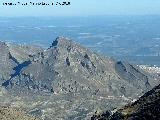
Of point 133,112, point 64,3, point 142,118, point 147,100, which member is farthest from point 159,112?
point 64,3

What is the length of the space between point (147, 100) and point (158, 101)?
17.8 metres

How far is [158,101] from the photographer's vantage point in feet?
452

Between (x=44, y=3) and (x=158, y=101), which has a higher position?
(x=44, y=3)

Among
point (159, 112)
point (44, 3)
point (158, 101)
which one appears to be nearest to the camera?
point (44, 3)

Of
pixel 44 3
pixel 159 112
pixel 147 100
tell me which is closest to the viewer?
pixel 44 3

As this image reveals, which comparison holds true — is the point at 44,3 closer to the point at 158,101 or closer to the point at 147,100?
the point at 158,101

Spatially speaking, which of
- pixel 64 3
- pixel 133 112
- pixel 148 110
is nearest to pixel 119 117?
pixel 133 112

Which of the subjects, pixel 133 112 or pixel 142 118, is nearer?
pixel 142 118

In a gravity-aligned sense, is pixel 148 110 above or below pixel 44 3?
below

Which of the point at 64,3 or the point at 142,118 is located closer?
the point at 64,3

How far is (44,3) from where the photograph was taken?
87.5 meters

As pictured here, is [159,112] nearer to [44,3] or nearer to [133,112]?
[133,112]

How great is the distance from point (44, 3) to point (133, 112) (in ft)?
214

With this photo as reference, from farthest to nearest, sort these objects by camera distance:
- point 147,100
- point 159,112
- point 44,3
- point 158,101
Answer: point 147,100 → point 158,101 → point 159,112 → point 44,3
